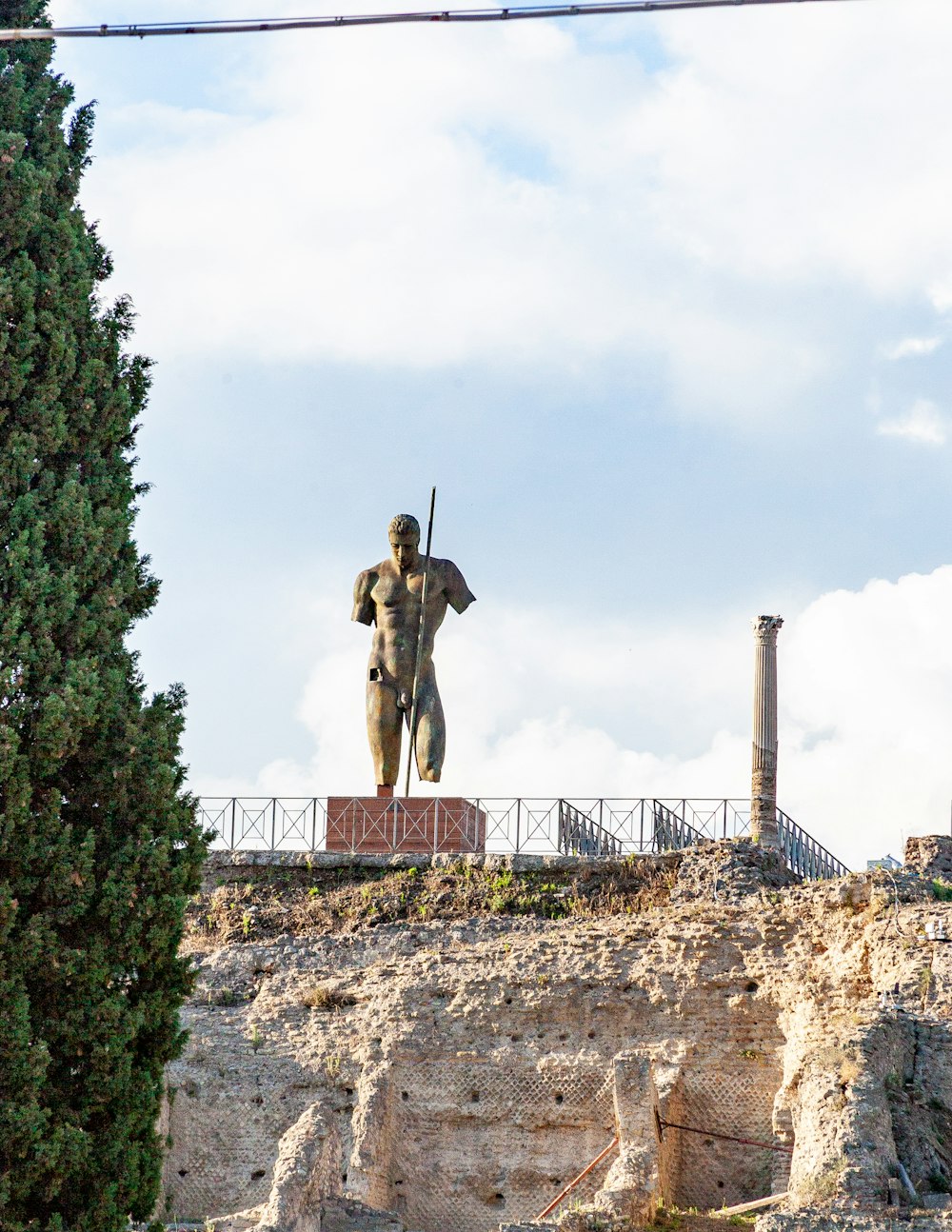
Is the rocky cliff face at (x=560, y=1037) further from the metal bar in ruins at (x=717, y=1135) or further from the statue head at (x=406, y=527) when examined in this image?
the statue head at (x=406, y=527)

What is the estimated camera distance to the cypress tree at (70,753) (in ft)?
60.8

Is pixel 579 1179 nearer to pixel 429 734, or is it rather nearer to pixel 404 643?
pixel 429 734

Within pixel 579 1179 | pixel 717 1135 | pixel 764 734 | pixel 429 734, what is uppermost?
pixel 764 734

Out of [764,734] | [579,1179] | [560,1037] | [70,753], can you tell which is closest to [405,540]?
[764,734]

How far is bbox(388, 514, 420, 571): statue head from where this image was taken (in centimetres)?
3062

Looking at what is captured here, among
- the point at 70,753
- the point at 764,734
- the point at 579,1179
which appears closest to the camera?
the point at 70,753

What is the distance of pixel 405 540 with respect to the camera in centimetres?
3067

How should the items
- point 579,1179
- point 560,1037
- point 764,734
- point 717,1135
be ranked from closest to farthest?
point 579,1179 < point 717,1135 < point 560,1037 < point 764,734

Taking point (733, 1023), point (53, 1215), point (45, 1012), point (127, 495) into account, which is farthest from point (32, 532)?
point (733, 1023)

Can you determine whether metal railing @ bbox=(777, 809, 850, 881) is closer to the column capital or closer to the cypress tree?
the column capital

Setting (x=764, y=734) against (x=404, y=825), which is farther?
(x=764, y=734)

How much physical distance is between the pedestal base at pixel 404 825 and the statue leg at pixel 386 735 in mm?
578

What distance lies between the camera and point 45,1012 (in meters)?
18.8

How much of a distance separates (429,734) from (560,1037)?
4.99m
